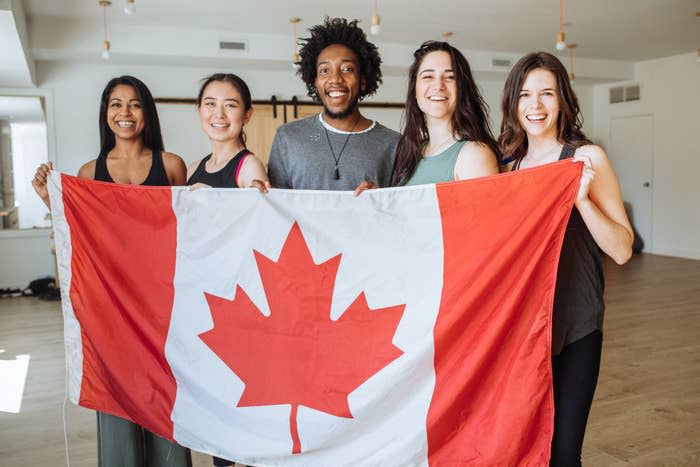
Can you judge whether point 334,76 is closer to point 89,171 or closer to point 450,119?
point 450,119

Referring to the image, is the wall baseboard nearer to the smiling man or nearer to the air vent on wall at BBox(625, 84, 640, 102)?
the air vent on wall at BBox(625, 84, 640, 102)

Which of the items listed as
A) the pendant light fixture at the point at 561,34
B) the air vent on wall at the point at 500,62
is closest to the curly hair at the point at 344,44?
the pendant light fixture at the point at 561,34

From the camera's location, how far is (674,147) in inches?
348

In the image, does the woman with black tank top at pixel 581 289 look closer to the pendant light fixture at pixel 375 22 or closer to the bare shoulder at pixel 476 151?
the bare shoulder at pixel 476 151

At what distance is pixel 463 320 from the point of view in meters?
1.57

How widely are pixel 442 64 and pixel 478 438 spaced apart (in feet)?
3.47

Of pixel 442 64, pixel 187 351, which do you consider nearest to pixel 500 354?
pixel 442 64

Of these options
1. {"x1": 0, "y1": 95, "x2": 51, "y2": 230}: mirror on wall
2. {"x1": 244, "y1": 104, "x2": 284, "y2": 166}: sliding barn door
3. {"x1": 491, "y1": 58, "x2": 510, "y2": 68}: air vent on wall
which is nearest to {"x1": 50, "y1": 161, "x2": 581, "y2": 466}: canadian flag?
{"x1": 0, "y1": 95, "x2": 51, "y2": 230}: mirror on wall

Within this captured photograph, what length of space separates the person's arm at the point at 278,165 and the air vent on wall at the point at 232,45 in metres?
5.14

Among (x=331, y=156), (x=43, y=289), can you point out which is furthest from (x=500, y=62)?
(x=331, y=156)

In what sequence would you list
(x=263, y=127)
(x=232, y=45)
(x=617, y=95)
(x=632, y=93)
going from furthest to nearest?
1. (x=617, y=95)
2. (x=632, y=93)
3. (x=263, y=127)
4. (x=232, y=45)

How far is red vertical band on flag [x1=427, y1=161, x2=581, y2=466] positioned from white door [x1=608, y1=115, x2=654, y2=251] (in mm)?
8814

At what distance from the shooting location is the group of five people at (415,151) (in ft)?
5.05

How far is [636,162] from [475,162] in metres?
8.87
